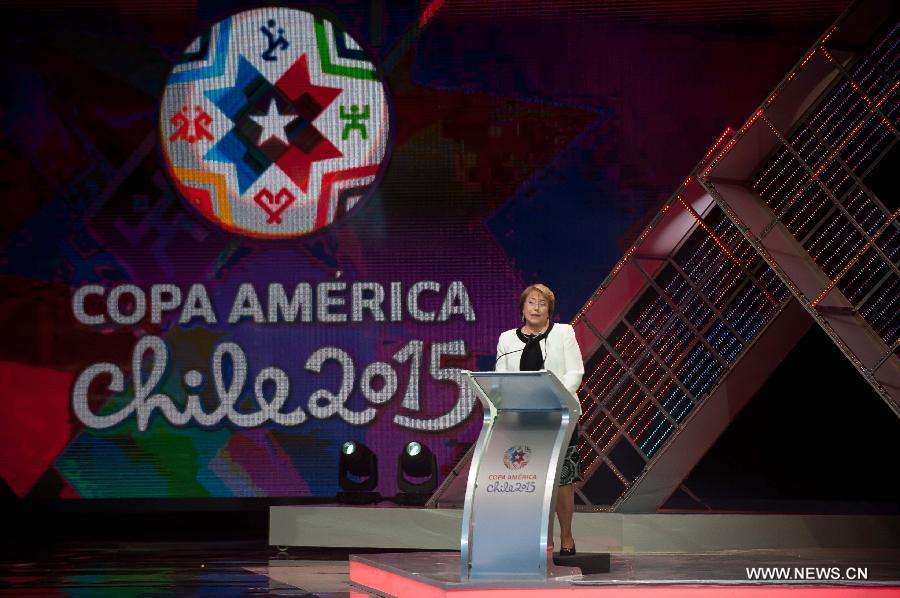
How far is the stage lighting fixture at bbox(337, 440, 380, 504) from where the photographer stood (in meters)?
8.09

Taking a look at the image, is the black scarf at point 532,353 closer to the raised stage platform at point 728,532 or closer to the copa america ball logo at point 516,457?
the copa america ball logo at point 516,457

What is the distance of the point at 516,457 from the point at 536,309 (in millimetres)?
661

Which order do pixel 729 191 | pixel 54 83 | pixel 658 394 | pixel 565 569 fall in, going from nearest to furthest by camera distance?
1. pixel 565 569
2. pixel 729 191
3. pixel 658 394
4. pixel 54 83

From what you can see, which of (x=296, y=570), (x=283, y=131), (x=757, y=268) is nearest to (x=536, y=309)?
(x=296, y=570)

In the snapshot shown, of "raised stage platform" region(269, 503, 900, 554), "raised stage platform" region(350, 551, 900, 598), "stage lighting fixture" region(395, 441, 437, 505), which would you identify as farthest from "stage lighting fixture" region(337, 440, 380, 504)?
"raised stage platform" region(350, 551, 900, 598)

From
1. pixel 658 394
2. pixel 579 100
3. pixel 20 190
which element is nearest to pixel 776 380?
pixel 658 394

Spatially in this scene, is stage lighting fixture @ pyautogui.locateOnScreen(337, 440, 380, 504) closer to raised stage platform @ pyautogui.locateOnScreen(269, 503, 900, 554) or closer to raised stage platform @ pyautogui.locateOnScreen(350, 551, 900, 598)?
raised stage platform @ pyautogui.locateOnScreen(269, 503, 900, 554)

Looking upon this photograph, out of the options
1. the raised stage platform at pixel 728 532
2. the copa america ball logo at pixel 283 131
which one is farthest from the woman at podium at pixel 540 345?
the copa america ball logo at pixel 283 131

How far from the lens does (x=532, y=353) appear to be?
4.97 m

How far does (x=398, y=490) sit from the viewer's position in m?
8.86

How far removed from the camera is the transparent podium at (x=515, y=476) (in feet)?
14.6

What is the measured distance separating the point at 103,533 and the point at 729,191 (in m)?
→ 5.22

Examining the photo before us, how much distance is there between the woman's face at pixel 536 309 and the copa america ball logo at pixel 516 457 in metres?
0.61

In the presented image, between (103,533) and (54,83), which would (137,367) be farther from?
(54,83)
